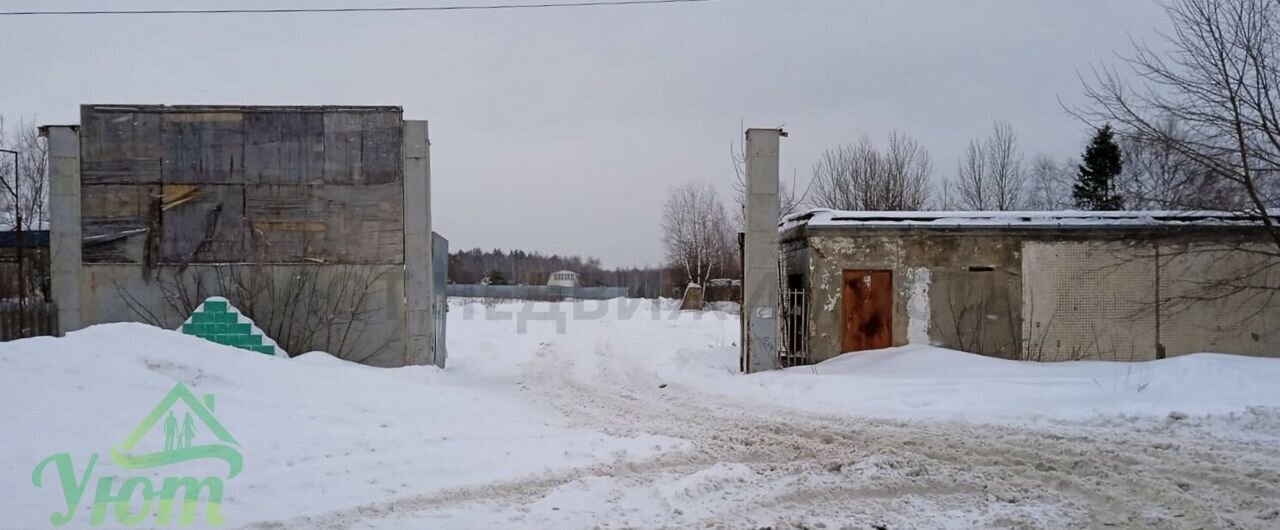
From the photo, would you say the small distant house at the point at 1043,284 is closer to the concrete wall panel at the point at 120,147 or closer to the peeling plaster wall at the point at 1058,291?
the peeling plaster wall at the point at 1058,291

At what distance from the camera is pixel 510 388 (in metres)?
12.6

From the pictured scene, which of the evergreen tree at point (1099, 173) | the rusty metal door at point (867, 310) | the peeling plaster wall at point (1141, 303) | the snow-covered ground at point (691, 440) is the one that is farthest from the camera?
the evergreen tree at point (1099, 173)

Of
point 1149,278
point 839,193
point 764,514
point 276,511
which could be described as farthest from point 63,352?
point 839,193

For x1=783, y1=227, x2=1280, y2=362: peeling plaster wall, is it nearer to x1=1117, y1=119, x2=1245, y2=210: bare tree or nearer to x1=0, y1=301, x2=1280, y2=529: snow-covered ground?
x1=1117, y1=119, x2=1245, y2=210: bare tree

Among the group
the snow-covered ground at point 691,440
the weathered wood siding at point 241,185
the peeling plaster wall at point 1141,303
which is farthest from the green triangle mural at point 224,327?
the peeling plaster wall at point 1141,303

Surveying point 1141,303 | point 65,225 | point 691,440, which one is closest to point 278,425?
point 691,440

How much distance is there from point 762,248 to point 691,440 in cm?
638

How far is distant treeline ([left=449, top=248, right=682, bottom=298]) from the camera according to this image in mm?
93438

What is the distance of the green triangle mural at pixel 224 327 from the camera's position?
41.0 feet

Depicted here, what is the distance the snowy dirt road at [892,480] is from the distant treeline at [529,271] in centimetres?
7022

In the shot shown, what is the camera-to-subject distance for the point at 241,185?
13.9 m

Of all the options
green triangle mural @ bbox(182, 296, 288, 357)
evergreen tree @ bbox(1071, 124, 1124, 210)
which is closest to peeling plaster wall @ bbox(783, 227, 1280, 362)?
green triangle mural @ bbox(182, 296, 288, 357)

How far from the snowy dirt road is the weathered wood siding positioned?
6.73m

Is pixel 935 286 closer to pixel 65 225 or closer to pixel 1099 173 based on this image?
pixel 65 225
